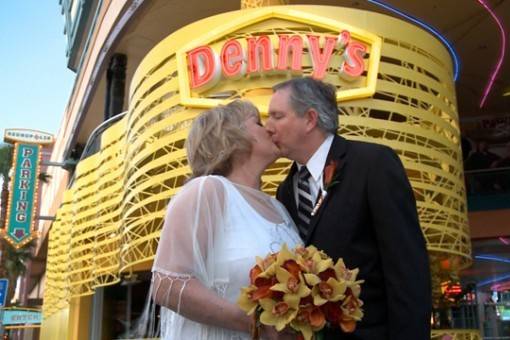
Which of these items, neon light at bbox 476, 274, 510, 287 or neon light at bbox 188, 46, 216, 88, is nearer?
neon light at bbox 188, 46, 216, 88

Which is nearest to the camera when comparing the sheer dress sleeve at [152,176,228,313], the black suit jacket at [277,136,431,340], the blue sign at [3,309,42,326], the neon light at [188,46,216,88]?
the black suit jacket at [277,136,431,340]

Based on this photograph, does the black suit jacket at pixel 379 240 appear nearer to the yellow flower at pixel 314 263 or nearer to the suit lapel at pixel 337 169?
the suit lapel at pixel 337 169

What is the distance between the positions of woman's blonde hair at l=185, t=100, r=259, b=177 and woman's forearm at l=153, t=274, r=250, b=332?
20.8 inches

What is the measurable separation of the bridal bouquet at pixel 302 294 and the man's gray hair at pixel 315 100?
774mm

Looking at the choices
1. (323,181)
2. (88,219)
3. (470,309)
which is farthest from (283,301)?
(470,309)

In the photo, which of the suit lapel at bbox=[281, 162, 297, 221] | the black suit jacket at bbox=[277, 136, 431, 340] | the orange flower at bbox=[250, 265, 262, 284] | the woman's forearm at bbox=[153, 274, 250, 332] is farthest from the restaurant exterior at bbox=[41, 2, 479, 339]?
the orange flower at bbox=[250, 265, 262, 284]

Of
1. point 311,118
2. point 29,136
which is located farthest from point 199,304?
point 29,136

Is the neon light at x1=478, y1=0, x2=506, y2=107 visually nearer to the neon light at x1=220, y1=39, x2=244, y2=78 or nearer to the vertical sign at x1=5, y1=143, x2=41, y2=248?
the neon light at x1=220, y1=39, x2=244, y2=78

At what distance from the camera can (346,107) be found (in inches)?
268

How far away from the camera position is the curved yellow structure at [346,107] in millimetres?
6859

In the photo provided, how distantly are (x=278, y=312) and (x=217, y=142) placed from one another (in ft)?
2.96

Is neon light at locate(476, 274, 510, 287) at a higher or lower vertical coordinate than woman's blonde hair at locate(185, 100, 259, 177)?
higher

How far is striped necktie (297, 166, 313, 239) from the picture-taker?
2.65 meters

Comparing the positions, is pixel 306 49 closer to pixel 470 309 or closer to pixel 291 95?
pixel 291 95
